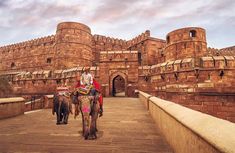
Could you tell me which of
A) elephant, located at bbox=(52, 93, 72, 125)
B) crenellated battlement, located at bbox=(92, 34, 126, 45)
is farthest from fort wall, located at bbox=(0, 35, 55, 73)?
elephant, located at bbox=(52, 93, 72, 125)

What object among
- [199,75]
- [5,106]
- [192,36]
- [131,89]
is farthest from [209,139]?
[192,36]

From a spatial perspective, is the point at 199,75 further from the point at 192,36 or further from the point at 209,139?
the point at 209,139

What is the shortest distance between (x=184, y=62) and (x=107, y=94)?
661 centimetres

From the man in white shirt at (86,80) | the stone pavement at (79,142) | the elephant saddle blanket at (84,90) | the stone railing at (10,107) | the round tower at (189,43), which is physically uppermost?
the round tower at (189,43)

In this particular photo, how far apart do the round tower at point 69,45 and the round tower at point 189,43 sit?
456 inches

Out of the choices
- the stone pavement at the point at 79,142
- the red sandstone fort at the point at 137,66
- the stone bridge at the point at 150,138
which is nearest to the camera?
the stone bridge at the point at 150,138

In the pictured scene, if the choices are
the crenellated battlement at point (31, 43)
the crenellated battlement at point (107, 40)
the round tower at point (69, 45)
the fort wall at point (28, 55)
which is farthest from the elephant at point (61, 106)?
the crenellated battlement at point (107, 40)

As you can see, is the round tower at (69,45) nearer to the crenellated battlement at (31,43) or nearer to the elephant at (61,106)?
the crenellated battlement at (31,43)

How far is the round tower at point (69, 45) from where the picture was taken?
2150 cm

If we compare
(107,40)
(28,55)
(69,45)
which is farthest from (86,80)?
(28,55)

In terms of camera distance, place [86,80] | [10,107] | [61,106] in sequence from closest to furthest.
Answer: [86,80], [61,106], [10,107]

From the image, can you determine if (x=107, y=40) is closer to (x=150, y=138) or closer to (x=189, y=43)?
(x=189, y=43)

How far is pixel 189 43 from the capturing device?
16.7 m

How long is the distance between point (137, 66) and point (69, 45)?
35.3ft
